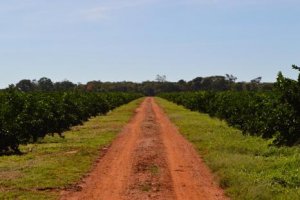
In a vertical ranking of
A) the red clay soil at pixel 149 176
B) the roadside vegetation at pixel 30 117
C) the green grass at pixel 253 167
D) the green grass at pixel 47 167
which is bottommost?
the red clay soil at pixel 149 176

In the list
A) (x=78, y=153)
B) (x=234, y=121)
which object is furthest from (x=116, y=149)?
(x=234, y=121)

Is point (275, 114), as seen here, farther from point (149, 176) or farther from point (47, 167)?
point (47, 167)

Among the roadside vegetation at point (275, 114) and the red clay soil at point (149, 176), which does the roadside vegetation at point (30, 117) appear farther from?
the roadside vegetation at point (275, 114)

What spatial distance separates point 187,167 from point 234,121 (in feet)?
53.6

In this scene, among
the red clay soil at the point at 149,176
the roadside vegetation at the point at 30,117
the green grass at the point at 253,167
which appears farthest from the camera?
the roadside vegetation at the point at 30,117

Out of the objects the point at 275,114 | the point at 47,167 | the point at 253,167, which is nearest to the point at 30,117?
the point at 47,167

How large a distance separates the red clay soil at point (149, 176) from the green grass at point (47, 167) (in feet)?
1.76

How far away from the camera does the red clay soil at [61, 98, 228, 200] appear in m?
12.8

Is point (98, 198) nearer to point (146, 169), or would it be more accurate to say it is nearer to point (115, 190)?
point (115, 190)

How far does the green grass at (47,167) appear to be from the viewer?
13.1 meters

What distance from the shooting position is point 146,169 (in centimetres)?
1666

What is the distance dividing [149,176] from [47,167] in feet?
11.7

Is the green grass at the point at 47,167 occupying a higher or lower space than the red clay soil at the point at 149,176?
higher

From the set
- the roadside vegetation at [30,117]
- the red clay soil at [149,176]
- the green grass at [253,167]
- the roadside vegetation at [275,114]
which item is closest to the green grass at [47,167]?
the red clay soil at [149,176]
